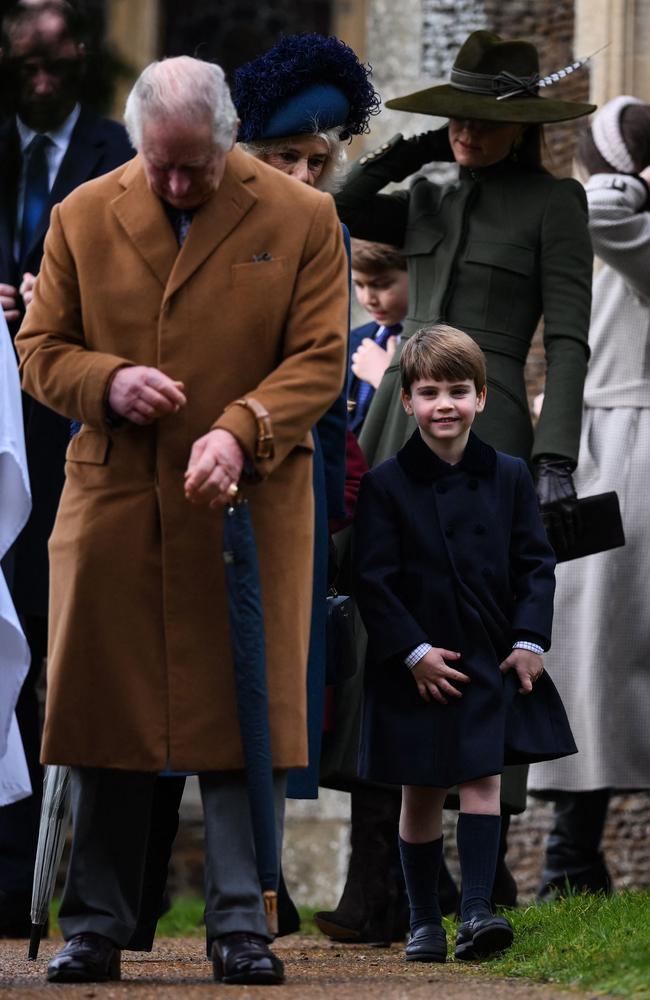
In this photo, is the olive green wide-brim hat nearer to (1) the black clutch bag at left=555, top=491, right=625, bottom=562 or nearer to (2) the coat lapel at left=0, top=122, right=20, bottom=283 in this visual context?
(1) the black clutch bag at left=555, top=491, right=625, bottom=562

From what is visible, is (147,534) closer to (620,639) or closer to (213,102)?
(213,102)

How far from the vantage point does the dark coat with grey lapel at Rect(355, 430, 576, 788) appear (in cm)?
531

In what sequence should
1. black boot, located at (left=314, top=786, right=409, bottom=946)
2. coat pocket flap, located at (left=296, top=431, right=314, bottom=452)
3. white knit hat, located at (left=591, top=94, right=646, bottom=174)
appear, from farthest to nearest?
white knit hat, located at (left=591, top=94, right=646, bottom=174)
black boot, located at (left=314, top=786, right=409, bottom=946)
coat pocket flap, located at (left=296, top=431, right=314, bottom=452)

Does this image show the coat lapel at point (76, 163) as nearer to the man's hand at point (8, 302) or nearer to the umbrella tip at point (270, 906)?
the man's hand at point (8, 302)

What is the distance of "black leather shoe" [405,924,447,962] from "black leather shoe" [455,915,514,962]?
46 millimetres

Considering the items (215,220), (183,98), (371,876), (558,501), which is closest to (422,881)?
(371,876)

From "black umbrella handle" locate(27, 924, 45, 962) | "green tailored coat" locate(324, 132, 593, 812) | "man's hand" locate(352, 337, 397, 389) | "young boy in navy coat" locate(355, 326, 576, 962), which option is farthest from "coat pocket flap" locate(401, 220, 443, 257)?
"black umbrella handle" locate(27, 924, 45, 962)

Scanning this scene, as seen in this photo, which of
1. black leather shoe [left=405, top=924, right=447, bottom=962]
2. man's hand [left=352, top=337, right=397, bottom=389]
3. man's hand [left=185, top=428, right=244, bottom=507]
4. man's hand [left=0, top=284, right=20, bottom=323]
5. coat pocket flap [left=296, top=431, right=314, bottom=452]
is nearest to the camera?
man's hand [left=185, top=428, right=244, bottom=507]

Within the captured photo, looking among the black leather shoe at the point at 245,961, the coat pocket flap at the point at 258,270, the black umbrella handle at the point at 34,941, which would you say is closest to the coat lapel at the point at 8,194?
the black umbrella handle at the point at 34,941

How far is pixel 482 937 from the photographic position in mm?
5215

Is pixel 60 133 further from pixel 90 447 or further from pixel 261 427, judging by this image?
pixel 261 427

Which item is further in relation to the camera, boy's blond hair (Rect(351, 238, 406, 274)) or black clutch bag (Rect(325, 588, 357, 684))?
boy's blond hair (Rect(351, 238, 406, 274))

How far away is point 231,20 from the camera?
16.9m

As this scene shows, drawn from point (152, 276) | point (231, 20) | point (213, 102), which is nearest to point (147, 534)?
point (152, 276)
